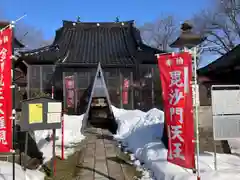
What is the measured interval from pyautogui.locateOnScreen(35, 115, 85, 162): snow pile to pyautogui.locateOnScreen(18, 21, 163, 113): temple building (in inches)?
155

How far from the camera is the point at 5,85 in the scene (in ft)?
17.4

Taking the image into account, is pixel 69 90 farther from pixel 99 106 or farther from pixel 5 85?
pixel 5 85

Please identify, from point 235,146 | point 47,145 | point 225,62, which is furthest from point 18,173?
point 225,62

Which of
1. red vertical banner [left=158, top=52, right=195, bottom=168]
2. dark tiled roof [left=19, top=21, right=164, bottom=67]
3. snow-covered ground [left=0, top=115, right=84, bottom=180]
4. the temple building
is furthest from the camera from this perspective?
dark tiled roof [left=19, top=21, right=164, bottom=67]

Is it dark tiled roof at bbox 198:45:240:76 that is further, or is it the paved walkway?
dark tiled roof at bbox 198:45:240:76

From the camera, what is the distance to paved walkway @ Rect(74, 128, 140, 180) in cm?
701

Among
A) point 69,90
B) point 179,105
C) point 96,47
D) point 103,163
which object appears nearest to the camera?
point 179,105

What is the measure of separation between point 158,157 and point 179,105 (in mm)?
2331

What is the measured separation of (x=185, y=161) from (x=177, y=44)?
3.22 m

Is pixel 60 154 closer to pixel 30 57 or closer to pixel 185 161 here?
pixel 185 161

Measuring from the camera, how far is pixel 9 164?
6566 millimetres

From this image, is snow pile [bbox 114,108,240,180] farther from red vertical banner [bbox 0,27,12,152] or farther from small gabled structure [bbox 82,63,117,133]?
small gabled structure [bbox 82,63,117,133]

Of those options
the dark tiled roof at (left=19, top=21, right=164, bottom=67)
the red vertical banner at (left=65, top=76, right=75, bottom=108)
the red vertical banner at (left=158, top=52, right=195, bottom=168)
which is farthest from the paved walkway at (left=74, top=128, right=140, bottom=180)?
the dark tiled roof at (left=19, top=21, right=164, bottom=67)

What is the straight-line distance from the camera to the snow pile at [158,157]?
550 centimetres
